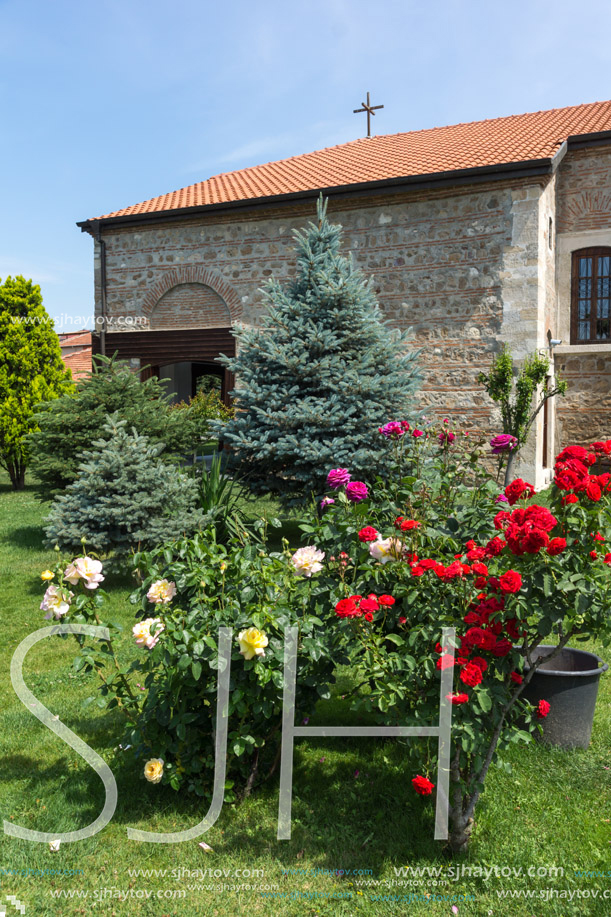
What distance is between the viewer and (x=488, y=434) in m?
11.7

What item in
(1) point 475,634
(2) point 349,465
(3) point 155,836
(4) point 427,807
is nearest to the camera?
(1) point 475,634

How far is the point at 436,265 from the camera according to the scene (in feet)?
39.0

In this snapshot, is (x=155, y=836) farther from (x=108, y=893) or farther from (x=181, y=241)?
(x=181, y=241)

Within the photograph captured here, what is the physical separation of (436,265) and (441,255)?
0.63 ft

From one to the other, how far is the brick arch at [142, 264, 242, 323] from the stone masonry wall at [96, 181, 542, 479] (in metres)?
0.02

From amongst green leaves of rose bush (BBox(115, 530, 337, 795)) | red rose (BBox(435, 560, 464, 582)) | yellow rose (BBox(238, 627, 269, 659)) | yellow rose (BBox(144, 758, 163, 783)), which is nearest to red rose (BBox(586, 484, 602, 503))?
red rose (BBox(435, 560, 464, 582))

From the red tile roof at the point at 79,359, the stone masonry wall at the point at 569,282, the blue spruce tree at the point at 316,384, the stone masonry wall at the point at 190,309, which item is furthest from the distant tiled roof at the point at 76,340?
the blue spruce tree at the point at 316,384

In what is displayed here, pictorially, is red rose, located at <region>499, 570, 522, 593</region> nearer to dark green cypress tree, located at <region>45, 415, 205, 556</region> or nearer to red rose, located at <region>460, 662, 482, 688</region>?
red rose, located at <region>460, 662, 482, 688</region>

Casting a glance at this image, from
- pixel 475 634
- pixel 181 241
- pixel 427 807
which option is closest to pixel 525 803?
pixel 427 807

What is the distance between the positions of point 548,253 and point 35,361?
1054cm

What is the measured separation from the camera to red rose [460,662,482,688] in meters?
2.30

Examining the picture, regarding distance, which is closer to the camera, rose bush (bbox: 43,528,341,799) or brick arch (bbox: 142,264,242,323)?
rose bush (bbox: 43,528,341,799)

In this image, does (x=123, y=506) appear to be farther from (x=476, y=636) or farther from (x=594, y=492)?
(x=594, y=492)

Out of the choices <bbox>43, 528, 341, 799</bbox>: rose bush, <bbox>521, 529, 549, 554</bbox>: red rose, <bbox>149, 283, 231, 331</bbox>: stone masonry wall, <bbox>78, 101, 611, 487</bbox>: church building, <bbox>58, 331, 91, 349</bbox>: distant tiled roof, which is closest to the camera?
<bbox>521, 529, 549, 554</bbox>: red rose
